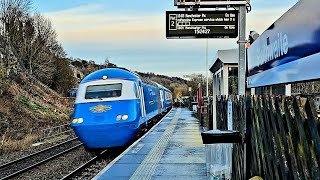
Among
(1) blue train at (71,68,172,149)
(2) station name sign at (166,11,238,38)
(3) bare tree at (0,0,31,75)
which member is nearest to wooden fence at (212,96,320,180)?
(2) station name sign at (166,11,238,38)

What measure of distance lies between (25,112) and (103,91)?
16327 millimetres

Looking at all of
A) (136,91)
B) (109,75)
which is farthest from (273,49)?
(109,75)

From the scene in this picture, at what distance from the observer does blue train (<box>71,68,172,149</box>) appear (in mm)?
13766

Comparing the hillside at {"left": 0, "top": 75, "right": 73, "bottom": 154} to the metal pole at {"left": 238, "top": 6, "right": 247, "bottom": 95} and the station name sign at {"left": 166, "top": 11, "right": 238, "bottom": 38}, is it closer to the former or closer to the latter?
the station name sign at {"left": 166, "top": 11, "right": 238, "bottom": 38}

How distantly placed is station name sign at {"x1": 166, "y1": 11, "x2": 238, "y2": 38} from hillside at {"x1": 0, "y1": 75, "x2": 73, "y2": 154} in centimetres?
1276

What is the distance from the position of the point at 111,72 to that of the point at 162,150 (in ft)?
15.0

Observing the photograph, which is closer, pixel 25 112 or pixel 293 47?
pixel 293 47

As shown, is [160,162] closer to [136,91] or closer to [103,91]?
[103,91]

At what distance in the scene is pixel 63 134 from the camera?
24359 millimetres

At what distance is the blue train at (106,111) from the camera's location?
1377 cm

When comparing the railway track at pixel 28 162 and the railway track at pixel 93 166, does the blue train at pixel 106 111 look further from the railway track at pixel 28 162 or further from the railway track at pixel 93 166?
the railway track at pixel 28 162

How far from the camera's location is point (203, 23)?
245 inches

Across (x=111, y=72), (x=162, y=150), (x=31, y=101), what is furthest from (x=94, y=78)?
(x=31, y=101)

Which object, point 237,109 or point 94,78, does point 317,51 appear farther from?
point 94,78
